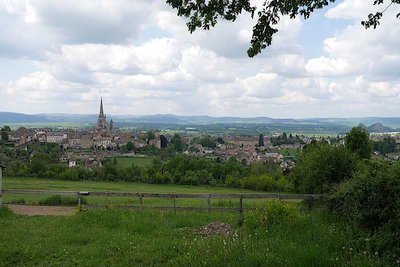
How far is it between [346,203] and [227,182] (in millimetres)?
46582

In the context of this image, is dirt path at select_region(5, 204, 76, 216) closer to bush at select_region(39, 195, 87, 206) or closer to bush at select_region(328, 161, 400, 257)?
bush at select_region(39, 195, 87, 206)

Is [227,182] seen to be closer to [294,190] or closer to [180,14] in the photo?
[294,190]

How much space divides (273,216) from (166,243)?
3043 millimetres

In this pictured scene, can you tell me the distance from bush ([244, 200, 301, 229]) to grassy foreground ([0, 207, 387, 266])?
358 mm

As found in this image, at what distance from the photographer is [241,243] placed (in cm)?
797

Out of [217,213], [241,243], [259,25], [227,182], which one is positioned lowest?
[227,182]

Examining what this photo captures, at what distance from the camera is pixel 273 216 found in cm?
1109

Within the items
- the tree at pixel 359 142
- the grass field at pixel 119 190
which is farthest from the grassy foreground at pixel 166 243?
the tree at pixel 359 142

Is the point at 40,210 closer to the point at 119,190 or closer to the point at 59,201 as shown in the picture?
the point at 59,201

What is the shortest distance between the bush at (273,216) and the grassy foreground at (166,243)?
36 cm

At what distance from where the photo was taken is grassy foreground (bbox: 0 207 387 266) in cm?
688

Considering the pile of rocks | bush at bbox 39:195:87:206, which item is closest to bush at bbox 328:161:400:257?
the pile of rocks

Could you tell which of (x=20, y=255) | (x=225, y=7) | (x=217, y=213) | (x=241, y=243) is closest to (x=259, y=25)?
(x=225, y=7)

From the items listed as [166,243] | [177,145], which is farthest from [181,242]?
[177,145]
